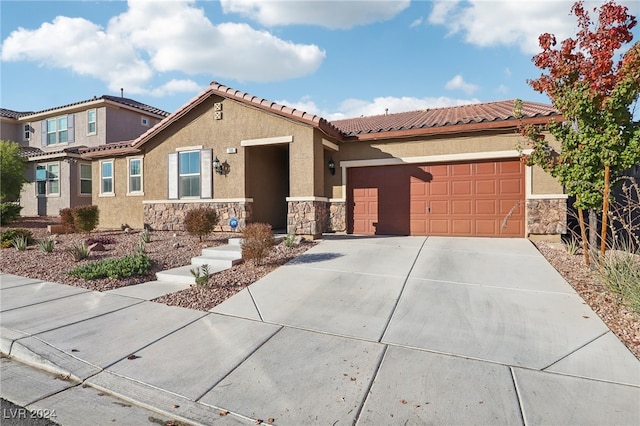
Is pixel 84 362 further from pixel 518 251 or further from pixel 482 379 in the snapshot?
pixel 518 251

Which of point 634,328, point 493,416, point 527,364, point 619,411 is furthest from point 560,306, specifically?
point 493,416

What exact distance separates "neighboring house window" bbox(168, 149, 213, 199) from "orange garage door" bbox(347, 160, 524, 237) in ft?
16.1

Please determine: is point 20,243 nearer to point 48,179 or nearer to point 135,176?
point 135,176

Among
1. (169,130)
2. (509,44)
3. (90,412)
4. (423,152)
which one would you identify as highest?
(509,44)

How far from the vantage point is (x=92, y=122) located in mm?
20828

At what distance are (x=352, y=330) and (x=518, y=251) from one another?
585cm

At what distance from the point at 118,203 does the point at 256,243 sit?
10247mm

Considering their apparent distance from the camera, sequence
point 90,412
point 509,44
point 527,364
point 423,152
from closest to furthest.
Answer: point 90,412, point 527,364, point 509,44, point 423,152

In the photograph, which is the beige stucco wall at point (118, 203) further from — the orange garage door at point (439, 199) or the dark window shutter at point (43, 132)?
the dark window shutter at point (43, 132)

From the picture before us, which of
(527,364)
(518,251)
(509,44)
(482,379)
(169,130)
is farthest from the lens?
(169,130)

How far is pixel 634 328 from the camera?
425 centimetres

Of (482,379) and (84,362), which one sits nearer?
(482,379)

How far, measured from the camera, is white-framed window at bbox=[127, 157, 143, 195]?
14.0 m

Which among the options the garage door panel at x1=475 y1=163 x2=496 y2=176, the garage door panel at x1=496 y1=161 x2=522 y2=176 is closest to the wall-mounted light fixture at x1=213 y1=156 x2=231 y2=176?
the garage door panel at x1=475 y1=163 x2=496 y2=176
